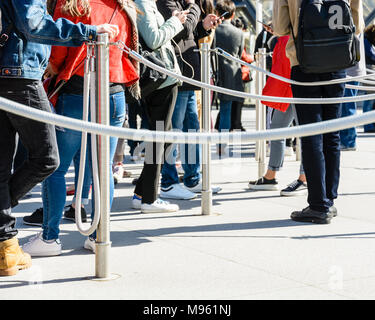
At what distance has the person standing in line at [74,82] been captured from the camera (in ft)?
14.3

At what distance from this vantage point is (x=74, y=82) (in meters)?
4.50

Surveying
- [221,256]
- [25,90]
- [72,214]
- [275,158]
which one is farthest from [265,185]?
[25,90]

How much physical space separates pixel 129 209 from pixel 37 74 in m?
2.40

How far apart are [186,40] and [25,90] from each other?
2.73 m

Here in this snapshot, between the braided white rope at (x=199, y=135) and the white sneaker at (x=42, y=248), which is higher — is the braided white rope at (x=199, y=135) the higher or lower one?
the higher one

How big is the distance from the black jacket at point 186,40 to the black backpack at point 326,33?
128cm

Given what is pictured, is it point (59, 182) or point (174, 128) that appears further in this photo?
point (174, 128)

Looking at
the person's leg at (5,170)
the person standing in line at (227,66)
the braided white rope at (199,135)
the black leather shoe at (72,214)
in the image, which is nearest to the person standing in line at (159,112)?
the black leather shoe at (72,214)

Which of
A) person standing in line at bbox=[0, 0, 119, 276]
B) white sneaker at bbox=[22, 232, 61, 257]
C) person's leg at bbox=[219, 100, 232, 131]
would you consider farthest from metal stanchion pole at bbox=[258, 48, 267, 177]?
person standing in line at bbox=[0, 0, 119, 276]

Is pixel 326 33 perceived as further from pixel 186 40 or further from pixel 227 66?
pixel 227 66

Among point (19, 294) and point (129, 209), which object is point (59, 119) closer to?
point (19, 294)

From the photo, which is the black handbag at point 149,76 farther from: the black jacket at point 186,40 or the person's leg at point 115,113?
the person's leg at point 115,113
